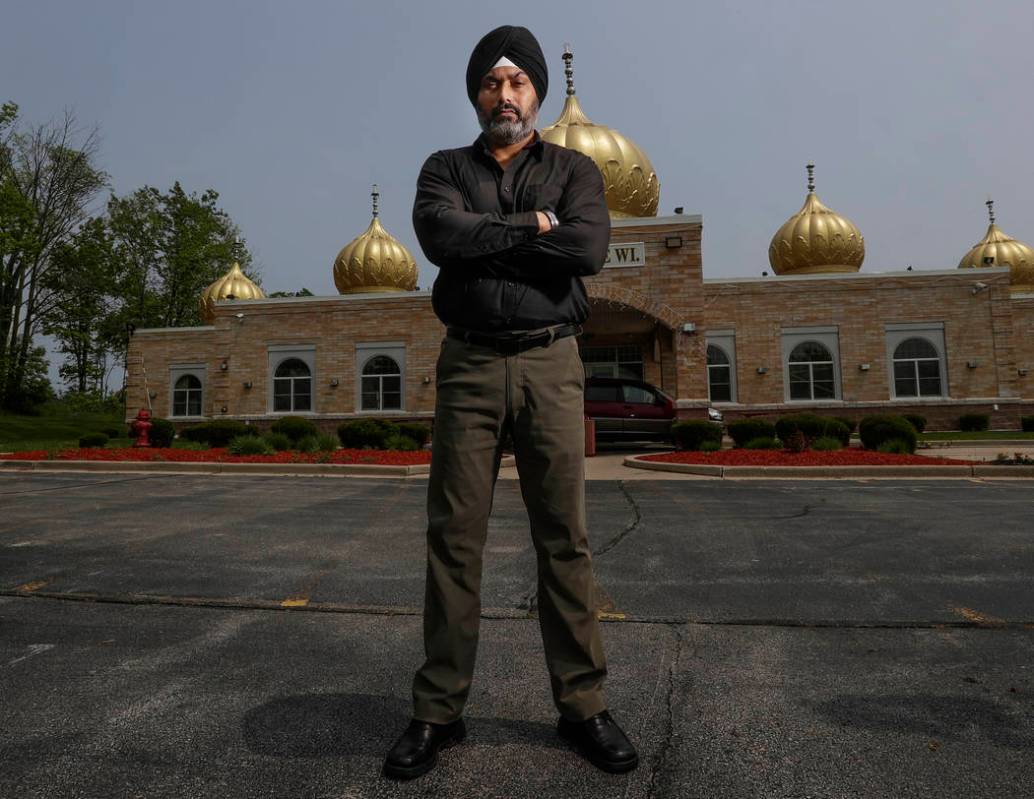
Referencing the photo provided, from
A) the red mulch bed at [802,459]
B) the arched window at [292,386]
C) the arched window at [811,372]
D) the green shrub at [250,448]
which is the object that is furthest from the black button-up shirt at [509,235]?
the arched window at [292,386]

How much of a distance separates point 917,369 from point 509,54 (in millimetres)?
23872

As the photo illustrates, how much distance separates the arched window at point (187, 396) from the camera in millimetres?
28203

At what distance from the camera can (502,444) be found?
2.30 metres

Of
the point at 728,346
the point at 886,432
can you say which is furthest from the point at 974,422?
the point at 886,432

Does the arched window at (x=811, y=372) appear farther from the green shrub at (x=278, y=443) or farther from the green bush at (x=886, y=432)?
the green shrub at (x=278, y=443)

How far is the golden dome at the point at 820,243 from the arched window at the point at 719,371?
5607 millimetres

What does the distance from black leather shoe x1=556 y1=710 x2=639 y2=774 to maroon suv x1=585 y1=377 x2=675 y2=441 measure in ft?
49.7

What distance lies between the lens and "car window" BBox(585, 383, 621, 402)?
17219 mm

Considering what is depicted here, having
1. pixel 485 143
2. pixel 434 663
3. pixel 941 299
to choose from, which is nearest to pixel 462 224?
pixel 485 143

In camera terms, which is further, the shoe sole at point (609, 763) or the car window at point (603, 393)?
the car window at point (603, 393)

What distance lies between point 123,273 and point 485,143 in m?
40.5

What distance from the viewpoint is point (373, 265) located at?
89.0 feet

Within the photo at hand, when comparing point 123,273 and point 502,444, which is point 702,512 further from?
point 123,273

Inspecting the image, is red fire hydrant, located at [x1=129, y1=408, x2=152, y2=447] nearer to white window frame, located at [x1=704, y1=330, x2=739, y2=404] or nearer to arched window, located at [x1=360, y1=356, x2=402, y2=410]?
arched window, located at [x1=360, y1=356, x2=402, y2=410]
